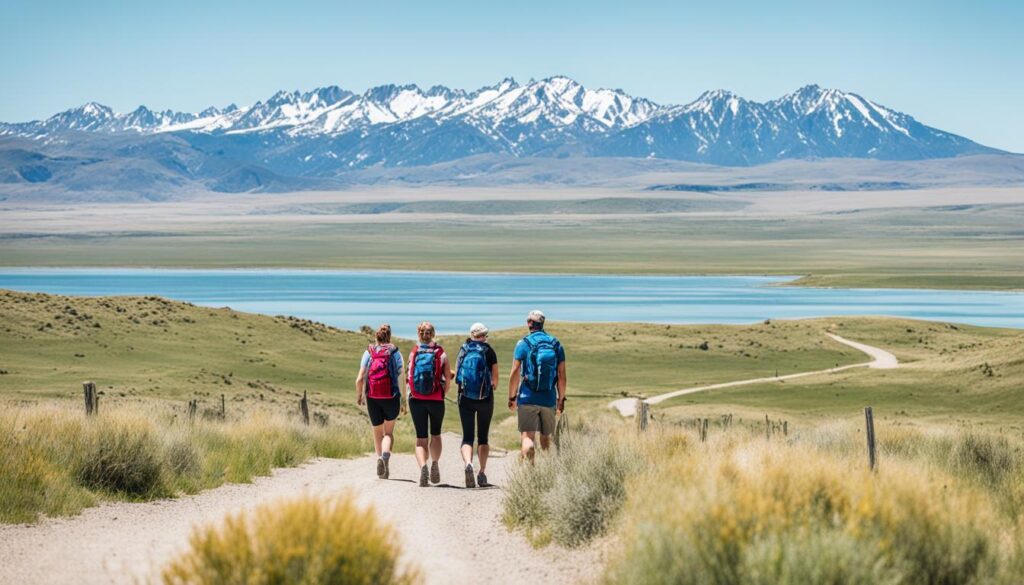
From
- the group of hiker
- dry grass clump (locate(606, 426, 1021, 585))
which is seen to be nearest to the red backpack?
the group of hiker

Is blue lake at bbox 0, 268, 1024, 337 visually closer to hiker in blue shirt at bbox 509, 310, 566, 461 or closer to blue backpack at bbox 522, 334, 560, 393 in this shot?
hiker in blue shirt at bbox 509, 310, 566, 461

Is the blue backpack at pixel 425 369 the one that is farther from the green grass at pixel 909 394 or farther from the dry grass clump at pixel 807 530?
the green grass at pixel 909 394

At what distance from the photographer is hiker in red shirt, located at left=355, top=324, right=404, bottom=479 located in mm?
16062

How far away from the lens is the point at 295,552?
24.1ft

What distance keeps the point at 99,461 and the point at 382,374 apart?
11.3 feet

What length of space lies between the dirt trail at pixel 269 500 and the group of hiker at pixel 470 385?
0.75m

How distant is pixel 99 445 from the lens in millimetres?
14672

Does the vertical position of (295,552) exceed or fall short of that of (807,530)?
it exceeds it

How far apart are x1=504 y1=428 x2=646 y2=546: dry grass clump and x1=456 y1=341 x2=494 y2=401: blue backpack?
5.15ft

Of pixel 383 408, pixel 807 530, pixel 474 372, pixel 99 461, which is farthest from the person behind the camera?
pixel 383 408

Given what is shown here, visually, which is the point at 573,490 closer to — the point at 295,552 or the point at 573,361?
the point at 295,552

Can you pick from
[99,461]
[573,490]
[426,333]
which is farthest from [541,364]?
[99,461]

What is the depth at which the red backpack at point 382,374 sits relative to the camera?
52.6ft

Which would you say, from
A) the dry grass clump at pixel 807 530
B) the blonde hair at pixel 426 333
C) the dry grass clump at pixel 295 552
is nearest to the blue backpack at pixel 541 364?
the blonde hair at pixel 426 333
